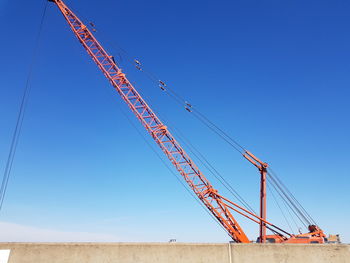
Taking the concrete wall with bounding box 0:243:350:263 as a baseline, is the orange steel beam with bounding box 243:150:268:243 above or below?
above

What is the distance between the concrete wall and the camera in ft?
24.7

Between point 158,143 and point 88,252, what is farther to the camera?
point 158,143

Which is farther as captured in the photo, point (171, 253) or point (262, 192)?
point (262, 192)

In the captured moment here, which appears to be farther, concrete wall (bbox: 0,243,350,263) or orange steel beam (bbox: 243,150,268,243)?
orange steel beam (bbox: 243,150,268,243)

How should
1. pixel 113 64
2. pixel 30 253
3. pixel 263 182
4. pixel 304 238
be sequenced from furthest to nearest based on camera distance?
1. pixel 113 64
2. pixel 263 182
3. pixel 304 238
4. pixel 30 253

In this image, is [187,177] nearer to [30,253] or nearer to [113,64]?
[113,64]

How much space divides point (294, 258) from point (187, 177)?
19.1 m

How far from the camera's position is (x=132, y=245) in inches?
308

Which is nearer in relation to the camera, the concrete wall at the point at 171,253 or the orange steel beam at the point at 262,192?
the concrete wall at the point at 171,253

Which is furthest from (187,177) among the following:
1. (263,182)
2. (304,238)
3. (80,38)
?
(80,38)

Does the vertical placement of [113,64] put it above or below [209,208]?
above

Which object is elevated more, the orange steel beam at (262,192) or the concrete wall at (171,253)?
the orange steel beam at (262,192)

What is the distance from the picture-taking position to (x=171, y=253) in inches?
307

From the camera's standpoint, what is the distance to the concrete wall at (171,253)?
7523mm
